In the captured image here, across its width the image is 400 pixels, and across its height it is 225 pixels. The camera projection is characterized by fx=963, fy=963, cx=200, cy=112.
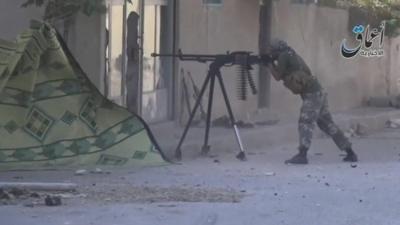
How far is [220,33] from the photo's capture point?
54.1 feet

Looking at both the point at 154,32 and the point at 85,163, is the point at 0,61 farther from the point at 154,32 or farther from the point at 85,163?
the point at 154,32

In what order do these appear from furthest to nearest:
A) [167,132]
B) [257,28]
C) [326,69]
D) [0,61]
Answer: [326,69], [257,28], [167,132], [0,61]

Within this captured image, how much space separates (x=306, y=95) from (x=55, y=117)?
11.4ft

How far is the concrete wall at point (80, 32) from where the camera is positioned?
40.5 ft

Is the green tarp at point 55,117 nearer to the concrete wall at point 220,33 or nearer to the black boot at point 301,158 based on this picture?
the black boot at point 301,158

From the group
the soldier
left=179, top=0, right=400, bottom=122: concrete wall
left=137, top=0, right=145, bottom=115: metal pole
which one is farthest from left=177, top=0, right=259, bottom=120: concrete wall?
the soldier

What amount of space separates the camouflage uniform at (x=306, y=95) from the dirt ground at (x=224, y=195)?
40 cm

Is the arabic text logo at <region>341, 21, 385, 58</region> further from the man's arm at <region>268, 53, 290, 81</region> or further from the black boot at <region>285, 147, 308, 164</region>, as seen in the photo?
the man's arm at <region>268, 53, 290, 81</region>

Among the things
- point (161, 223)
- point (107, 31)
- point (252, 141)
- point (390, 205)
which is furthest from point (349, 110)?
point (161, 223)

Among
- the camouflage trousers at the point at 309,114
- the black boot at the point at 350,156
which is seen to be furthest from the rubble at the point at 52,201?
the black boot at the point at 350,156

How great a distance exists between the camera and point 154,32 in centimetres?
1511

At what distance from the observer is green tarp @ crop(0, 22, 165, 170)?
36.5ft

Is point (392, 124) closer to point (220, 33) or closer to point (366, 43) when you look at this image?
point (366, 43)

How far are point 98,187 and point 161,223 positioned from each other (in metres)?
2.18
